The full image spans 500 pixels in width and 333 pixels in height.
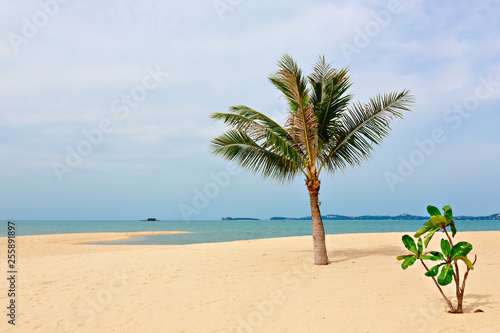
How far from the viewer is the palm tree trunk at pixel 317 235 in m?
9.69

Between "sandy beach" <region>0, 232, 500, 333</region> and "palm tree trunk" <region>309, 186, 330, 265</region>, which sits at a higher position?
"palm tree trunk" <region>309, 186, 330, 265</region>

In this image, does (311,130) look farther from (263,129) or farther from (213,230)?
(213,230)

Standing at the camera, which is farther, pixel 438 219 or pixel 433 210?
pixel 433 210

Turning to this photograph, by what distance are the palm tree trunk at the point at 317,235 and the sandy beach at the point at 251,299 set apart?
1.29 feet

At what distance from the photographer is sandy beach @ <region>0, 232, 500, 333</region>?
4801mm

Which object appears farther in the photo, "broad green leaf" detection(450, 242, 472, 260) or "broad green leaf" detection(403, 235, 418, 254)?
"broad green leaf" detection(403, 235, 418, 254)

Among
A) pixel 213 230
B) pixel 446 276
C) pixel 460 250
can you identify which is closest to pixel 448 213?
pixel 460 250

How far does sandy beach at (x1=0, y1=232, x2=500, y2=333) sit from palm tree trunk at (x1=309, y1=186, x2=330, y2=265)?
393 mm

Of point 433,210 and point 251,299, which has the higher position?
point 433,210

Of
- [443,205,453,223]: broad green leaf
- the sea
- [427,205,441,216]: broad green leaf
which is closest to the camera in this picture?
[443,205,453,223]: broad green leaf

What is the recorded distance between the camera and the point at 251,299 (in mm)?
6238

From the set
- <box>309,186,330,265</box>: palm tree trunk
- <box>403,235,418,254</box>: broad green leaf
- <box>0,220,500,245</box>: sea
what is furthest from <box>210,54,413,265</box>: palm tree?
<box>0,220,500,245</box>: sea

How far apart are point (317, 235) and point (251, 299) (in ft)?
13.4

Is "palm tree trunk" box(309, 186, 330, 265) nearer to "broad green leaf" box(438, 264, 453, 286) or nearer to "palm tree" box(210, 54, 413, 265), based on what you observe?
"palm tree" box(210, 54, 413, 265)
